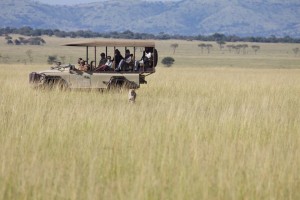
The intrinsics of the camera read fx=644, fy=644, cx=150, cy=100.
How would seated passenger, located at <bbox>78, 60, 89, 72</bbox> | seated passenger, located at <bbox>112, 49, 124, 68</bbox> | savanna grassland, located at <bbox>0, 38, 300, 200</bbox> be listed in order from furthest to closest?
seated passenger, located at <bbox>112, 49, 124, 68</bbox>, seated passenger, located at <bbox>78, 60, 89, 72</bbox>, savanna grassland, located at <bbox>0, 38, 300, 200</bbox>

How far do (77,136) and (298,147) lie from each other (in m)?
3.05

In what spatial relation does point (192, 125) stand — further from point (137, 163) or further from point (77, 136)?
point (137, 163)

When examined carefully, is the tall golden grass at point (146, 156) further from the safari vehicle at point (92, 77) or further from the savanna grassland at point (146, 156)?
the safari vehicle at point (92, 77)

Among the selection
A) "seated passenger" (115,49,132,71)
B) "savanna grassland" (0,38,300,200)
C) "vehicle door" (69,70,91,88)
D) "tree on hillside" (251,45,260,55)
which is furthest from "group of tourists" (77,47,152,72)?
"tree on hillside" (251,45,260,55)

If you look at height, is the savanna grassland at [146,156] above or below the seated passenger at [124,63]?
above

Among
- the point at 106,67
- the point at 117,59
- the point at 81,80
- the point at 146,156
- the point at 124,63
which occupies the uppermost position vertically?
the point at 146,156

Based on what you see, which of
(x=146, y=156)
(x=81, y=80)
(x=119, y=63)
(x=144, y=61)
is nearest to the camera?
(x=146, y=156)

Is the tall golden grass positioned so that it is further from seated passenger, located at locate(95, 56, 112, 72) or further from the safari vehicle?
seated passenger, located at locate(95, 56, 112, 72)

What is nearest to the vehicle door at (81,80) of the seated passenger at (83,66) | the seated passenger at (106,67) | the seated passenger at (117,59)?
the seated passenger at (83,66)

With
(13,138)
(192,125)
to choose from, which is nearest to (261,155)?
(192,125)

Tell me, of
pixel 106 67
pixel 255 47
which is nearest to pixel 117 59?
pixel 106 67

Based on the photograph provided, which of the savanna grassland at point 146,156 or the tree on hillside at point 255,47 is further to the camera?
the tree on hillside at point 255,47

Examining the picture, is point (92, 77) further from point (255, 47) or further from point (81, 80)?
point (255, 47)

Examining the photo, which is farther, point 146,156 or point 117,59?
point 117,59
